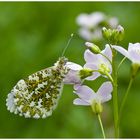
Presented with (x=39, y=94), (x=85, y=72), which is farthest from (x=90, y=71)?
(x=39, y=94)

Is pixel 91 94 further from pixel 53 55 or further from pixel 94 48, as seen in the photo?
pixel 53 55

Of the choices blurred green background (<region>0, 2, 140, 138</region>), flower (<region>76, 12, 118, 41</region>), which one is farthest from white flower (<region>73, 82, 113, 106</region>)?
flower (<region>76, 12, 118, 41</region>)

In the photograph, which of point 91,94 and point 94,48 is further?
point 91,94

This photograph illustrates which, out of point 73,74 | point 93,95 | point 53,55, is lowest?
point 53,55

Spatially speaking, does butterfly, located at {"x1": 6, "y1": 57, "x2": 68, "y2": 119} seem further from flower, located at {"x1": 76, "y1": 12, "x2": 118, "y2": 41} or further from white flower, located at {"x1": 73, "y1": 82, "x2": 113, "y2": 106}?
flower, located at {"x1": 76, "y1": 12, "x2": 118, "y2": 41}

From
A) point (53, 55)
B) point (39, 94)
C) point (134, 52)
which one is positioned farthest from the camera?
point (53, 55)

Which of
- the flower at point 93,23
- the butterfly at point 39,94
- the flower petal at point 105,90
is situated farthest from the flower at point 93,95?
the flower at point 93,23

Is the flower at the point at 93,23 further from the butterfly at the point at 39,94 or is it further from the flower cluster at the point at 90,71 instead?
the flower cluster at the point at 90,71
